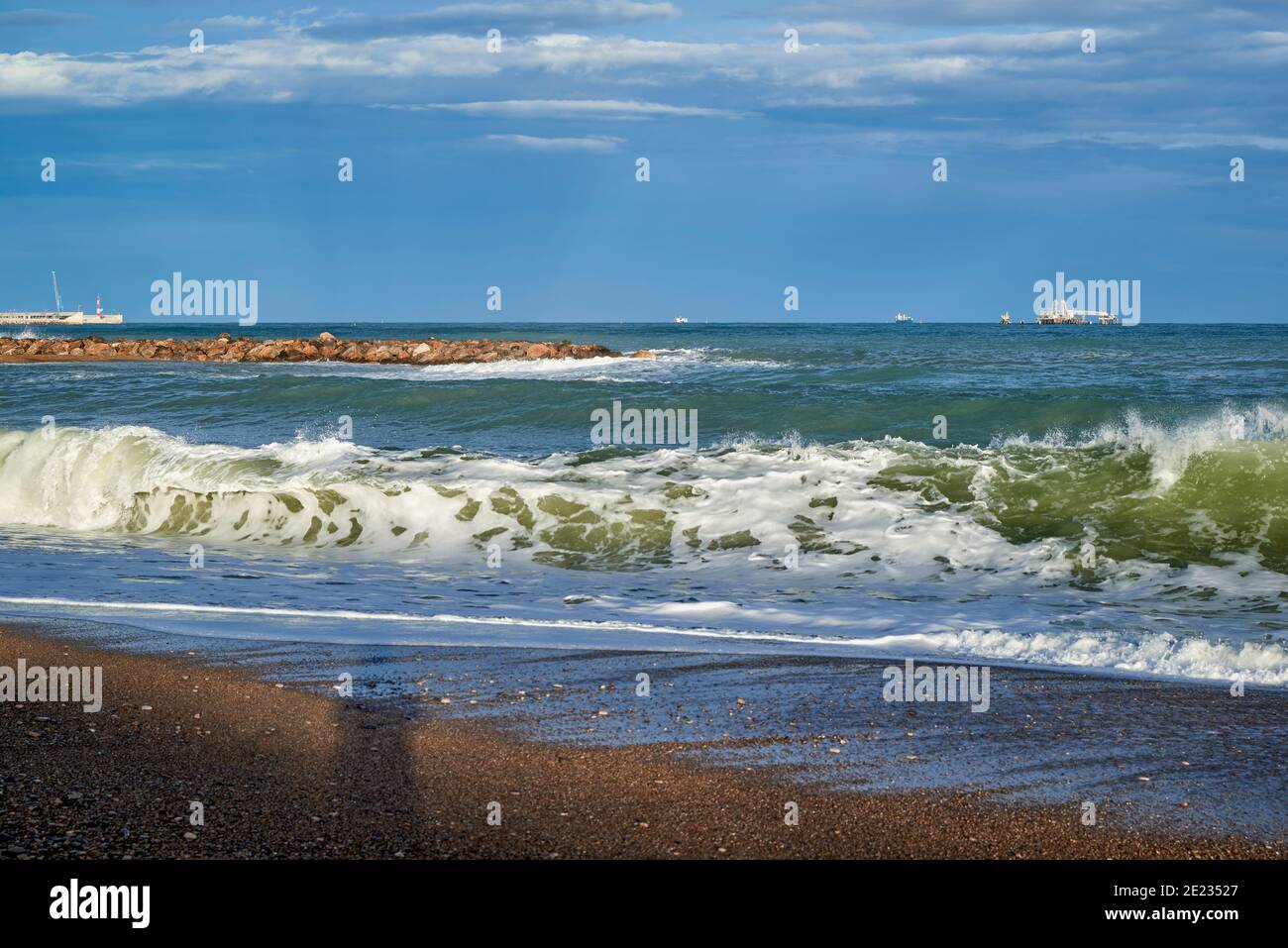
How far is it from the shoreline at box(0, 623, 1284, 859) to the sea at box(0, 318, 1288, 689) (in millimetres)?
1942

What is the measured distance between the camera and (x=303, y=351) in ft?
141

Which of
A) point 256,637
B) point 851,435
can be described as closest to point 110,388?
point 851,435

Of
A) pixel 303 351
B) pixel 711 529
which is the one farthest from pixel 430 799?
pixel 303 351

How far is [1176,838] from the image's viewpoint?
425cm

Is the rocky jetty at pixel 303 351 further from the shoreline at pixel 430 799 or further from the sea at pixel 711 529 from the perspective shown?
the shoreline at pixel 430 799

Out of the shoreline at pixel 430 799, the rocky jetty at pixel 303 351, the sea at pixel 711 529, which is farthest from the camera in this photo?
the rocky jetty at pixel 303 351

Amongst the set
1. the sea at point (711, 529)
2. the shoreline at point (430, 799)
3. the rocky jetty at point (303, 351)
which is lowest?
the shoreline at point (430, 799)

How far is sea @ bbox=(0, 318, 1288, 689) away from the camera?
25.8 ft

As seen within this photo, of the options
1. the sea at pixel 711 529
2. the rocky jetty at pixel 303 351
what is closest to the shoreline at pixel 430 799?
the sea at pixel 711 529

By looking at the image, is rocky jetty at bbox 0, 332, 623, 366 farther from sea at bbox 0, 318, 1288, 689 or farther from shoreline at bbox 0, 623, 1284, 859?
shoreline at bbox 0, 623, 1284, 859

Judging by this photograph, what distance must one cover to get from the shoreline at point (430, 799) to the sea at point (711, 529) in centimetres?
194

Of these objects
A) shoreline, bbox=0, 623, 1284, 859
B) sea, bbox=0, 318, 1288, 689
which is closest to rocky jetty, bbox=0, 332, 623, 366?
sea, bbox=0, 318, 1288, 689

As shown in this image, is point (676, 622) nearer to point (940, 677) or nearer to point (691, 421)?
point (940, 677)

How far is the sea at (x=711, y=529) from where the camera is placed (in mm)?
7867
